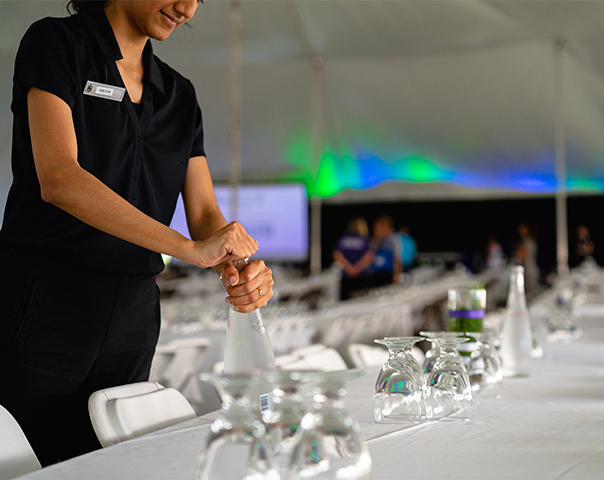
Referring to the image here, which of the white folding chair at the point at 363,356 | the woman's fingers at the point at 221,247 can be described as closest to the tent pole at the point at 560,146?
the white folding chair at the point at 363,356

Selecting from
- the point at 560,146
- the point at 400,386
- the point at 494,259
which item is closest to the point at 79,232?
the point at 400,386

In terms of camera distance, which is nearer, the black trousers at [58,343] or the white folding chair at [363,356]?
the black trousers at [58,343]

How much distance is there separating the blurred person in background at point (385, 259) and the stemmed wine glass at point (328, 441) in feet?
31.1

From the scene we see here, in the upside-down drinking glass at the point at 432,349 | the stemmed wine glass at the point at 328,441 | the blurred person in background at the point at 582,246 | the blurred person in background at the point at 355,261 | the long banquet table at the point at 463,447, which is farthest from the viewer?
the blurred person in background at the point at 582,246

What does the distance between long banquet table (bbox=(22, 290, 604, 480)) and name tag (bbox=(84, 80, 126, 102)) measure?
0.69 m

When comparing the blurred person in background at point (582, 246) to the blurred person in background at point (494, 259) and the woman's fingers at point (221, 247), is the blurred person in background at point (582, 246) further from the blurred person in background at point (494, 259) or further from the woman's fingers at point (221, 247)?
the woman's fingers at point (221, 247)

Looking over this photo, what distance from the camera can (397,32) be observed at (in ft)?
32.7

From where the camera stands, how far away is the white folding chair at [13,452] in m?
1.20

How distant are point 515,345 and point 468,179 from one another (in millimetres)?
12692

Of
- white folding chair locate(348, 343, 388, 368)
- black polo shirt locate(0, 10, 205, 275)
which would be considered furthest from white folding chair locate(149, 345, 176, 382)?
black polo shirt locate(0, 10, 205, 275)

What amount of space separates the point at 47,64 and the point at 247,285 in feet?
1.88

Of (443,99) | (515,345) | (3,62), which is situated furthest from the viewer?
(443,99)

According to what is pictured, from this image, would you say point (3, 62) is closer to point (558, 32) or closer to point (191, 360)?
point (191, 360)

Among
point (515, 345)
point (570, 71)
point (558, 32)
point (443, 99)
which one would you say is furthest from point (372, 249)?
point (515, 345)
